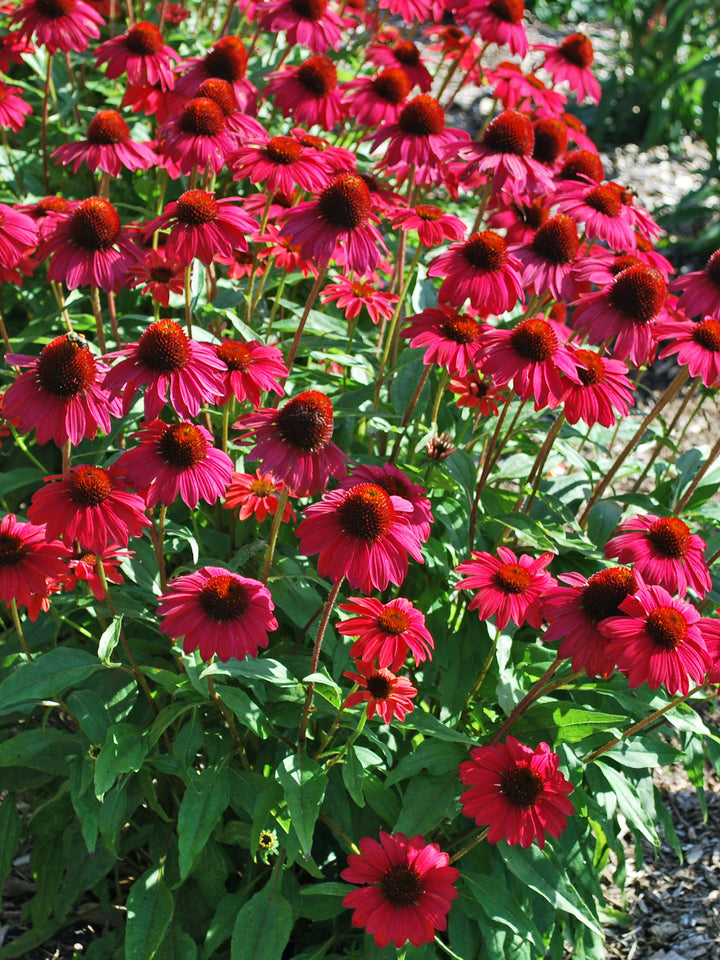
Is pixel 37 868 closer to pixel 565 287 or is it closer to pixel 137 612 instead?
pixel 137 612

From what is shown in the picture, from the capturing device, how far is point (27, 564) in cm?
224

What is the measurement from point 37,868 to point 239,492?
1185 mm

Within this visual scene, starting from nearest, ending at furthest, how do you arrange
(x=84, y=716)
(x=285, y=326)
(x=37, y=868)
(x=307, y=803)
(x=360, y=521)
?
(x=360, y=521)
(x=307, y=803)
(x=84, y=716)
(x=37, y=868)
(x=285, y=326)

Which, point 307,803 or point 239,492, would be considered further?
point 239,492

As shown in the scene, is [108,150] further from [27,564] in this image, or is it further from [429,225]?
[27,564]

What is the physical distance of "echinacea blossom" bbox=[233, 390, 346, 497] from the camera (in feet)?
6.52

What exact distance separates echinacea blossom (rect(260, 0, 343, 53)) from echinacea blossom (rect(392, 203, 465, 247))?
752 mm

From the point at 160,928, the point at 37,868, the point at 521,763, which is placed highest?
the point at 521,763

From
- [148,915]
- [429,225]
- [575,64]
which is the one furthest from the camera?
[575,64]

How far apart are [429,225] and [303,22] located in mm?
964

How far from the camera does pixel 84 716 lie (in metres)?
2.40

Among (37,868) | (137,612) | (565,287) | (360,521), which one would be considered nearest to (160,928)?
(37,868)

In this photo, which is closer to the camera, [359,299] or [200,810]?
[200,810]

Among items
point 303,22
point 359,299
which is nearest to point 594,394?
point 359,299
